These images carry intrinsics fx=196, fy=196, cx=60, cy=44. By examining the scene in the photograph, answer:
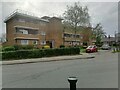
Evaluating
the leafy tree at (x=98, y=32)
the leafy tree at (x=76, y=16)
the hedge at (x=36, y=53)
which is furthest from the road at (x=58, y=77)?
the leafy tree at (x=98, y=32)

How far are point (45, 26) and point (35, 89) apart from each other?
47.7 meters

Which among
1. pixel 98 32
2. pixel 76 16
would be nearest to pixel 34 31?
pixel 76 16

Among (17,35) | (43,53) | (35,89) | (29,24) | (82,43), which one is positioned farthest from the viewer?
(82,43)

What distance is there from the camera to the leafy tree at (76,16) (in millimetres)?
39875

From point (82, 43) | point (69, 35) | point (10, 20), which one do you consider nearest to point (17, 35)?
point (10, 20)

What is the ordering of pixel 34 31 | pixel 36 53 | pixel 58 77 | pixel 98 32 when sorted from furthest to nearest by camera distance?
pixel 98 32
pixel 34 31
pixel 36 53
pixel 58 77

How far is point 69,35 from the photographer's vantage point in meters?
64.7

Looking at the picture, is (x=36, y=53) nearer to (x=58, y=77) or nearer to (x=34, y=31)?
(x=58, y=77)

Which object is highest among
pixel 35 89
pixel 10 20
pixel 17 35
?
pixel 10 20

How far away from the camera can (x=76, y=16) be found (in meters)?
39.9

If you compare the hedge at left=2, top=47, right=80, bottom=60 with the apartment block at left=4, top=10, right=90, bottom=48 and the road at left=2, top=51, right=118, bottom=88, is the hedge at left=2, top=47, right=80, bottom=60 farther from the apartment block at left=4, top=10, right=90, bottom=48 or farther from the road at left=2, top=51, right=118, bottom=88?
the apartment block at left=4, top=10, right=90, bottom=48

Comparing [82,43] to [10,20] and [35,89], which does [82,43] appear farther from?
[35,89]

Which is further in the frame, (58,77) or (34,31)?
(34,31)

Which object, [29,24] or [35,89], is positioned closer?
[35,89]
